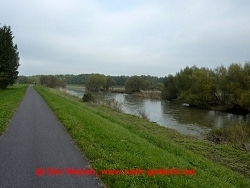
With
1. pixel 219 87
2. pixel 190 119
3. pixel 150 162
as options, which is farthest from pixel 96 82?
pixel 150 162

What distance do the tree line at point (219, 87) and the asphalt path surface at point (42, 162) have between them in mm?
34065

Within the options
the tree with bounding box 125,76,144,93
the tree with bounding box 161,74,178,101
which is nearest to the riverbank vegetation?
the tree with bounding box 161,74,178,101

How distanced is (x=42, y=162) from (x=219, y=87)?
4150 cm

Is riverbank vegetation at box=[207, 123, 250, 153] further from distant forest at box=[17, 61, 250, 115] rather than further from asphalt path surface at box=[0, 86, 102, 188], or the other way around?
distant forest at box=[17, 61, 250, 115]

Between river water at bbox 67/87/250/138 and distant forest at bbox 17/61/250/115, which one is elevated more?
distant forest at bbox 17/61/250/115

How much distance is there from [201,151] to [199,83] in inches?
1533

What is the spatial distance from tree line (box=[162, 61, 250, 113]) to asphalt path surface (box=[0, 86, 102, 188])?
34065mm

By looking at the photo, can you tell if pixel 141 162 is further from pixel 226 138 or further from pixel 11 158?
pixel 226 138

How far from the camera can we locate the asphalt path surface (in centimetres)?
436

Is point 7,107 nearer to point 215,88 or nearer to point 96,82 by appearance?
point 215,88

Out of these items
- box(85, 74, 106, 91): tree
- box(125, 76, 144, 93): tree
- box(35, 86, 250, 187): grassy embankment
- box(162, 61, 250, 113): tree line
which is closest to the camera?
box(35, 86, 250, 187): grassy embankment

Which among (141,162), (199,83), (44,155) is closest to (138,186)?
(141,162)

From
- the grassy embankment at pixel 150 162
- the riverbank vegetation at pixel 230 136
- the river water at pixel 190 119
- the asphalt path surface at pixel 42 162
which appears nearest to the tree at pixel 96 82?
the river water at pixel 190 119

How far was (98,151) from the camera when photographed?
6289 millimetres
